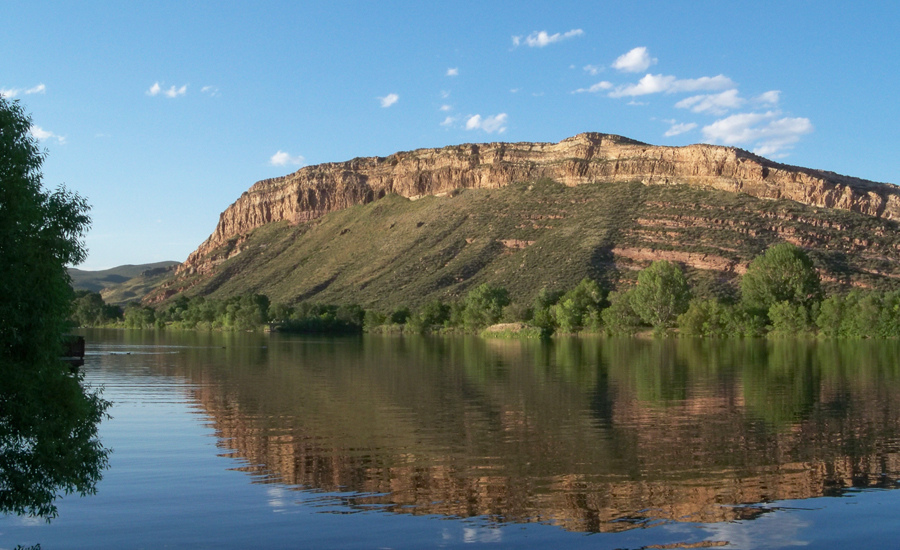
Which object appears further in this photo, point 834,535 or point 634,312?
point 634,312

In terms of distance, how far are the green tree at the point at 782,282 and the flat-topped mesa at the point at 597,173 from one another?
39.7 meters

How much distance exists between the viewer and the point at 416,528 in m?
14.0

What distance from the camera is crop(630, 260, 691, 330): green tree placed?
320 feet

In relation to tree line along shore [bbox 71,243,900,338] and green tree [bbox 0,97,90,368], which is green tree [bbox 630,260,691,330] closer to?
tree line along shore [bbox 71,243,900,338]

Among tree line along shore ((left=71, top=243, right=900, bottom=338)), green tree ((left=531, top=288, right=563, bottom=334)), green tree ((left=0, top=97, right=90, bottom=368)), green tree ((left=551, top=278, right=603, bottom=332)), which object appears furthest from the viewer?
green tree ((left=531, top=288, right=563, bottom=334))

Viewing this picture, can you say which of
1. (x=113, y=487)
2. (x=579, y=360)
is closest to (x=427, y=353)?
(x=579, y=360)

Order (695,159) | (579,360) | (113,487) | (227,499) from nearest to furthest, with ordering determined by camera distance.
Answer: (227,499), (113,487), (579,360), (695,159)

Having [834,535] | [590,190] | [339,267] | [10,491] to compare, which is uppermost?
[590,190]

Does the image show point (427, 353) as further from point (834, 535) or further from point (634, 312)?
point (834, 535)

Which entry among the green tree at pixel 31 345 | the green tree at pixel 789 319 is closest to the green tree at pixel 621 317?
the green tree at pixel 789 319

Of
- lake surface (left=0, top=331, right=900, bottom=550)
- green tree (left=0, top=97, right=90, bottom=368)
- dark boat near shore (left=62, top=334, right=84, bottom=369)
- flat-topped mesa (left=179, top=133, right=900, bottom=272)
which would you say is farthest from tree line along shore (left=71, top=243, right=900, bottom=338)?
green tree (left=0, top=97, right=90, bottom=368)

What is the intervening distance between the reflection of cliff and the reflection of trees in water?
15.8ft

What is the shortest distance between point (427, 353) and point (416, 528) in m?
50.0

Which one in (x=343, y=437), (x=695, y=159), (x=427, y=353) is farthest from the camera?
(x=695, y=159)
